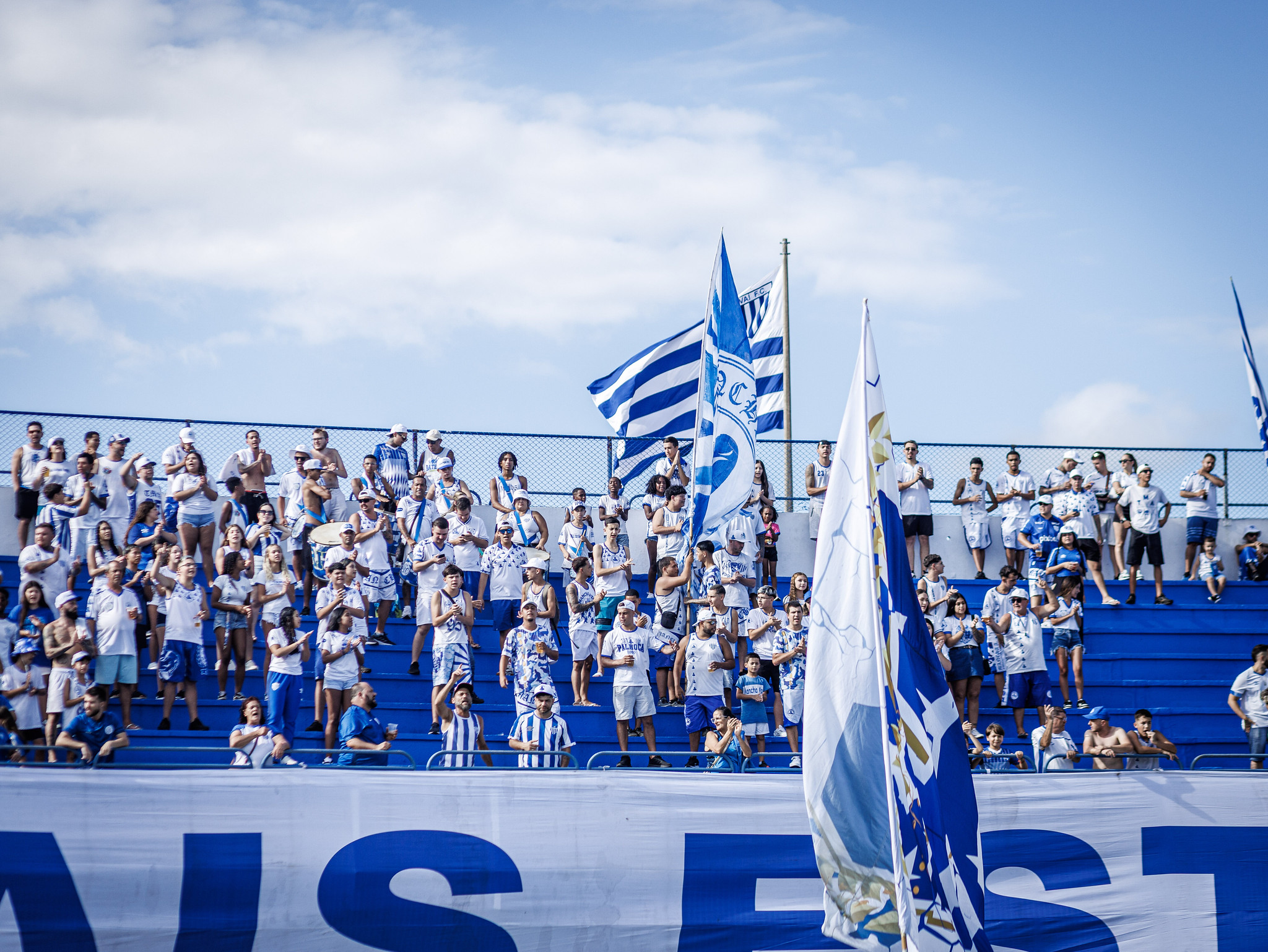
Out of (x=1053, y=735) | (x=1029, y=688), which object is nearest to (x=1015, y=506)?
(x=1029, y=688)

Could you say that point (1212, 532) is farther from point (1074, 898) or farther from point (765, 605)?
point (1074, 898)

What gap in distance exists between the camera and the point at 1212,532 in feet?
60.0

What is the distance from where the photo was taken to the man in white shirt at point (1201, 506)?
1805cm

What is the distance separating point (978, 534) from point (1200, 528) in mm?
3076

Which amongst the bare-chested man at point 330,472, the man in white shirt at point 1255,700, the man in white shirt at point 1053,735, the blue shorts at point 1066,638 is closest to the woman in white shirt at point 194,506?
the bare-chested man at point 330,472

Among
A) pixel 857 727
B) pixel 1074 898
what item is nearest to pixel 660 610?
pixel 1074 898

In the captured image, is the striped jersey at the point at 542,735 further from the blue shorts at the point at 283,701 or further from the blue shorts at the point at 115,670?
the blue shorts at the point at 115,670

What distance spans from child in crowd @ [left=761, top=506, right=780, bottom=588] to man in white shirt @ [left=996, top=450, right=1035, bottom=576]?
127 inches

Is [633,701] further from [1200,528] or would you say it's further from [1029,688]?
[1200,528]

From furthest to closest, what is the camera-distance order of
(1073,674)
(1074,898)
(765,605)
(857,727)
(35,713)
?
(1073,674)
(765,605)
(35,713)
(1074,898)
(857,727)

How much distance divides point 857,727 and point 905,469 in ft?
35.7

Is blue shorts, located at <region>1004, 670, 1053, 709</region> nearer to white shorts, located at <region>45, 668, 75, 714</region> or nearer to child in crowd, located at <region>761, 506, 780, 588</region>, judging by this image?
child in crowd, located at <region>761, 506, 780, 588</region>

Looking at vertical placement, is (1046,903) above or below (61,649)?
below

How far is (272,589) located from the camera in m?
13.9
